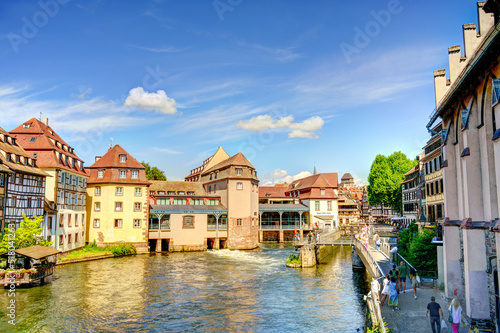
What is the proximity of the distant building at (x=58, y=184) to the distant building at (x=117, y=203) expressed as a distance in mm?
2374

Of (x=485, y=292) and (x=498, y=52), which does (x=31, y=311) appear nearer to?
(x=485, y=292)

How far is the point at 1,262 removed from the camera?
97.5 feet

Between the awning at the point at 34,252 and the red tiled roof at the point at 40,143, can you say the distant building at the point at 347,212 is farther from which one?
the awning at the point at 34,252

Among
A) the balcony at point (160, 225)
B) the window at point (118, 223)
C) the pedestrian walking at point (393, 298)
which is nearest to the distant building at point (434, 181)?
the pedestrian walking at point (393, 298)

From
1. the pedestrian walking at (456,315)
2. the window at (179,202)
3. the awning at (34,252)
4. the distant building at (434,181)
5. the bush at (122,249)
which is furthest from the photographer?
the window at (179,202)

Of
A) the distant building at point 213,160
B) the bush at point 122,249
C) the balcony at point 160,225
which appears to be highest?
the distant building at point 213,160

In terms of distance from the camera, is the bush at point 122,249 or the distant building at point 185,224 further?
the distant building at point 185,224

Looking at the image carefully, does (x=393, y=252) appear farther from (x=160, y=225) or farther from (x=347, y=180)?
(x=347, y=180)

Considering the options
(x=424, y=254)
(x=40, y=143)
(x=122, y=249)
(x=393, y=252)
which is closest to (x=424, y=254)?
(x=424, y=254)

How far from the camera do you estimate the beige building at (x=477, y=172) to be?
42.4 ft

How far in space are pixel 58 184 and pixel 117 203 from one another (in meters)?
10.2

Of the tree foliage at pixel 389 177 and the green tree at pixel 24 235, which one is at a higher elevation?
the tree foliage at pixel 389 177

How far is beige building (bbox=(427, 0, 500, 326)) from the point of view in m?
12.9

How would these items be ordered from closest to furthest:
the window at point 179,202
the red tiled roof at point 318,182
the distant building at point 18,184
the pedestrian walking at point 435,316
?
the pedestrian walking at point 435,316 < the distant building at point 18,184 < the window at point 179,202 < the red tiled roof at point 318,182
